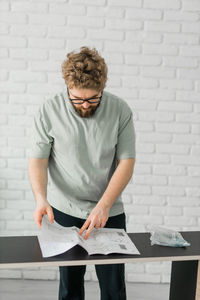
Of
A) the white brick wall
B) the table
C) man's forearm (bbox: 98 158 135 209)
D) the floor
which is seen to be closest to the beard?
man's forearm (bbox: 98 158 135 209)

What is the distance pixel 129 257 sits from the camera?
1549mm

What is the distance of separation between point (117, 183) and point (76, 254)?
Result: 40 centimetres

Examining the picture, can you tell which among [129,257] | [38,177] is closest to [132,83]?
[38,177]

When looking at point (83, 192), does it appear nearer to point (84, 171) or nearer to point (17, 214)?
point (84, 171)

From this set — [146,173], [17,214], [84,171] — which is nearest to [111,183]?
[84,171]

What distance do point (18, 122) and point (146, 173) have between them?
1032 millimetres

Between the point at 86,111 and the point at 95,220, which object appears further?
the point at 86,111

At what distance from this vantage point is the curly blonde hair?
1614 mm

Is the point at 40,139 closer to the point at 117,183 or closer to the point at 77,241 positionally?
the point at 117,183

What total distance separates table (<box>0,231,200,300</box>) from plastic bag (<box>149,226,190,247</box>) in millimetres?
23

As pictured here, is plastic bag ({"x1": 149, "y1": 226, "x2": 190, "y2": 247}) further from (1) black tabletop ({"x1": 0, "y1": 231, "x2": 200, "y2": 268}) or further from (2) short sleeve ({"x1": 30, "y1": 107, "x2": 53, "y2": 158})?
(2) short sleeve ({"x1": 30, "y1": 107, "x2": 53, "y2": 158})

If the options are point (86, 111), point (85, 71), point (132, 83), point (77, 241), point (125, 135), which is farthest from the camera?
point (132, 83)

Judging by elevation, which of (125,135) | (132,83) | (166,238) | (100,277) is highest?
(132,83)

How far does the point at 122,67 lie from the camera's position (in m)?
2.85
